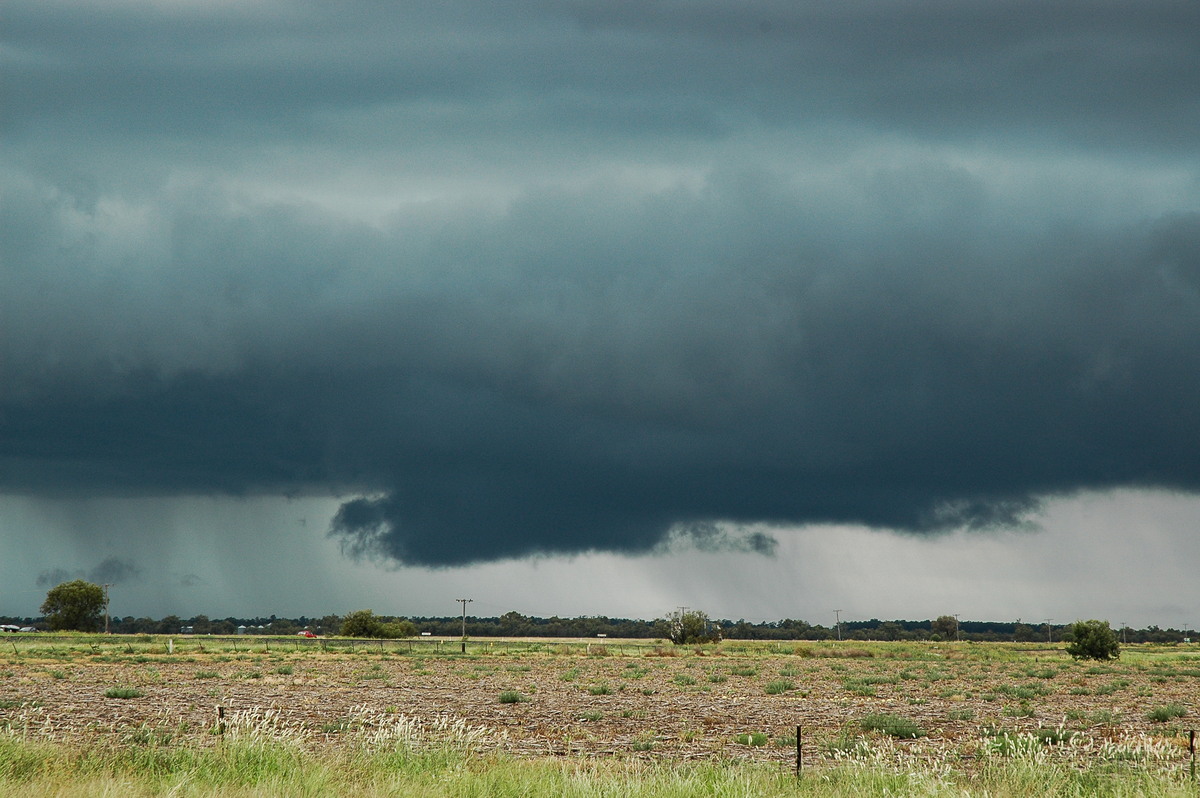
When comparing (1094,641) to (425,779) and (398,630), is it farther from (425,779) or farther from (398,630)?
(398,630)

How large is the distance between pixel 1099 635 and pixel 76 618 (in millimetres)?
158704

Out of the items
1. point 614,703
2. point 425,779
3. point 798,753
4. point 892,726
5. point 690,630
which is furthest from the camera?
point 690,630

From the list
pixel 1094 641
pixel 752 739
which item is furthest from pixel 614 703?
pixel 1094 641

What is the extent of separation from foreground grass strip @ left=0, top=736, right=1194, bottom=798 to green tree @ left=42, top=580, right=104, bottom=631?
179750 mm

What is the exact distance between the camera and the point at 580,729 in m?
31.2

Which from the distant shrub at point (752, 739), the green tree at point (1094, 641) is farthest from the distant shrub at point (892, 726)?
the green tree at point (1094, 641)

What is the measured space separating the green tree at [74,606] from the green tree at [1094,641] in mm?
154811

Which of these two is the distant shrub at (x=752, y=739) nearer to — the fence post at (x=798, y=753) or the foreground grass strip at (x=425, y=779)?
the fence post at (x=798, y=753)

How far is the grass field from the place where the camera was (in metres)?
15.8

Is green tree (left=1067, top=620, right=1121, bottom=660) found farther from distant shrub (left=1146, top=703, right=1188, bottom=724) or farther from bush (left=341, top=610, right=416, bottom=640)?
bush (left=341, top=610, right=416, bottom=640)

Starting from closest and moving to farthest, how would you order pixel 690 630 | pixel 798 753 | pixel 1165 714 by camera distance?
pixel 798 753, pixel 1165 714, pixel 690 630

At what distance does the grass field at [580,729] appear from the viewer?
51.8 ft

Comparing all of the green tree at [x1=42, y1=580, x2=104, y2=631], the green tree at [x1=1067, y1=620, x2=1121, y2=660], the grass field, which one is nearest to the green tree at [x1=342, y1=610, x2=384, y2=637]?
the green tree at [x1=42, y1=580, x2=104, y2=631]

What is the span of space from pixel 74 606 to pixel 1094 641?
158124 mm
